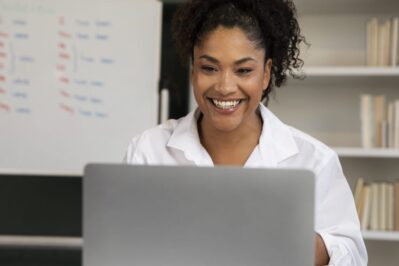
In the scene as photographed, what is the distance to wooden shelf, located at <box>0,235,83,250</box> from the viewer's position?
2461mm

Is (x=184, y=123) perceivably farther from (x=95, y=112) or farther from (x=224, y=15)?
(x=95, y=112)

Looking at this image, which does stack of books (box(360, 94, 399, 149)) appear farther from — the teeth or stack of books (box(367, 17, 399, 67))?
the teeth

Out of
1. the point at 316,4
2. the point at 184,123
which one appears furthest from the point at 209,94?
the point at 316,4

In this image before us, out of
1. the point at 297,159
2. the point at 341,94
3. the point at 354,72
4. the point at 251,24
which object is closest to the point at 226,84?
the point at 251,24

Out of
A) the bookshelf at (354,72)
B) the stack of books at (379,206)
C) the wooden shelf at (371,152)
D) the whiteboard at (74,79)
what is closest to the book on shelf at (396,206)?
the stack of books at (379,206)

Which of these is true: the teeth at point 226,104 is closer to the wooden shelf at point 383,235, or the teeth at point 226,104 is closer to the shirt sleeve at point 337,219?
the shirt sleeve at point 337,219

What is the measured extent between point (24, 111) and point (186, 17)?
1422 mm

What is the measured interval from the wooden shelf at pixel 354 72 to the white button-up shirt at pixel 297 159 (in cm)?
105

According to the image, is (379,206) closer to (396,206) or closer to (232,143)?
(396,206)

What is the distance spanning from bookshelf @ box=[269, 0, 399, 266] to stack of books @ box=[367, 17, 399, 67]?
0.61ft

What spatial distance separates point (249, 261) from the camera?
70 cm

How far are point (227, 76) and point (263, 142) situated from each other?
23 centimetres

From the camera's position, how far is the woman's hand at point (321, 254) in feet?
3.43

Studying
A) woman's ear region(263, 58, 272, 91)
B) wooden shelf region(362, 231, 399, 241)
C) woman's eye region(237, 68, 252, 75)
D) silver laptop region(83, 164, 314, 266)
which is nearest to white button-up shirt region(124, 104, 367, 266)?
woman's ear region(263, 58, 272, 91)
